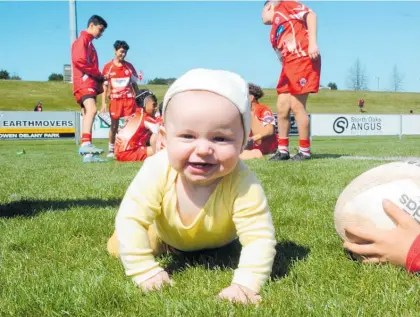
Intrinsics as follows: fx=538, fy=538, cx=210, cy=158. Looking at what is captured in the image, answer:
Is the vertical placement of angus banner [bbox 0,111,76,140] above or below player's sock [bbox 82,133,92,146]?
below

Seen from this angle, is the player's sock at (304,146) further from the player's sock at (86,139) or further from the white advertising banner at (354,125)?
the white advertising banner at (354,125)

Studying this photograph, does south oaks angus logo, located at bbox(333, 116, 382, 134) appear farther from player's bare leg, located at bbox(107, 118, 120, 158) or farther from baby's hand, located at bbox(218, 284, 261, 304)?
baby's hand, located at bbox(218, 284, 261, 304)

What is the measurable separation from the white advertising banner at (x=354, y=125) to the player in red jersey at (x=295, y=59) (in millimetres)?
15460

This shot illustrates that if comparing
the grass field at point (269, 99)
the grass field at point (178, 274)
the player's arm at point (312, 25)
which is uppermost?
the player's arm at point (312, 25)

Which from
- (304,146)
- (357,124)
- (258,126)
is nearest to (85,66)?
(258,126)

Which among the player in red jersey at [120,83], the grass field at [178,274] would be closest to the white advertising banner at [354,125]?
the player in red jersey at [120,83]

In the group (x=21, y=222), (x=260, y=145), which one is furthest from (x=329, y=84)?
(x=21, y=222)

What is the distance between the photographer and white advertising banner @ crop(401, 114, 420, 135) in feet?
84.6

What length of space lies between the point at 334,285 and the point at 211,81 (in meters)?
Result: 1.02

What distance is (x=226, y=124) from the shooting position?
2.23 m

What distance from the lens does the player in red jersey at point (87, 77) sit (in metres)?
9.95

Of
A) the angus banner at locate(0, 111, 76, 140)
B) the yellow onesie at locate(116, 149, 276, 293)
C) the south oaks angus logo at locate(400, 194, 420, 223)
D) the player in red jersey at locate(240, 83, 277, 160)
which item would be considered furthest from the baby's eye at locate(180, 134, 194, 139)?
the angus banner at locate(0, 111, 76, 140)

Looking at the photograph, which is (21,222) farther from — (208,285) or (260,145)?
(260,145)

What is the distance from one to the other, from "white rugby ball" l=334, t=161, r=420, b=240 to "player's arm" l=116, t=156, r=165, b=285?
93cm
